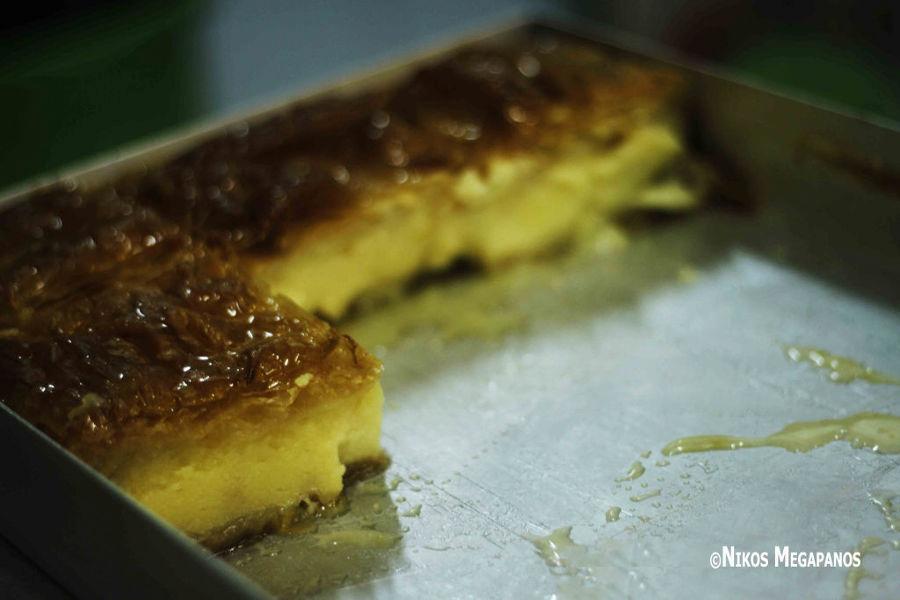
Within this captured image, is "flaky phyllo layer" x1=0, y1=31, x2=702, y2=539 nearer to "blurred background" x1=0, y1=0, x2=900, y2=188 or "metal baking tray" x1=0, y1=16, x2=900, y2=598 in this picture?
"metal baking tray" x1=0, y1=16, x2=900, y2=598

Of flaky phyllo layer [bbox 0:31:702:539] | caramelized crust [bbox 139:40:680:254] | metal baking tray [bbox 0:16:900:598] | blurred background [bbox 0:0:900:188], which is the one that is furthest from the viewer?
blurred background [bbox 0:0:900:188]

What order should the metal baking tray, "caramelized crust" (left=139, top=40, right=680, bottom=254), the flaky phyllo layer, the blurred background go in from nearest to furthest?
the metal baking tray, the flaky phyllo layer, "caramelized crust" (left=139, top=40, right=680, bottom=254), the blurred background

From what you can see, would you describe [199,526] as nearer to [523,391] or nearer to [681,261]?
[523,391]

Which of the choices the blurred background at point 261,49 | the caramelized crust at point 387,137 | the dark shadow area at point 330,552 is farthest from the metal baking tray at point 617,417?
the blurred background at point 261,49

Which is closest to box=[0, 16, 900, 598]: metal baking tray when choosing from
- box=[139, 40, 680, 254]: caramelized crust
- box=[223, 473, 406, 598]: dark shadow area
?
box=[223, 473, 406, 598]: dark shadow area

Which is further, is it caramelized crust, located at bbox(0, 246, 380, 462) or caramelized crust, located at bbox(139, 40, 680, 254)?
caramelized crust, located at bbox(139, 40, 680, 254)

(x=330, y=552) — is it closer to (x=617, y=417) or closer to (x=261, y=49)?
(x=617, y=417)
